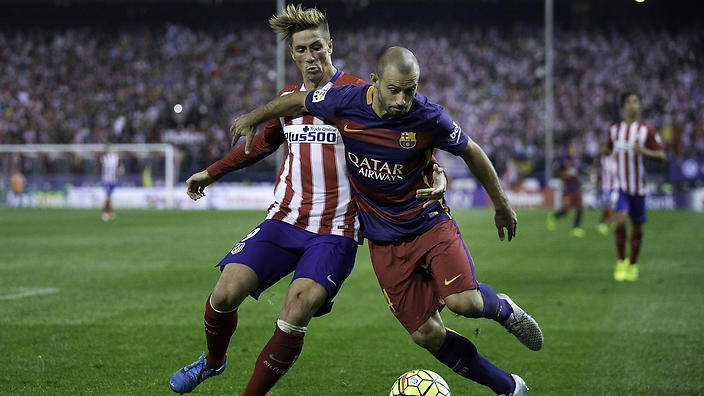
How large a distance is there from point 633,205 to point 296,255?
7.03 m

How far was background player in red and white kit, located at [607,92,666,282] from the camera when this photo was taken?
10.0m

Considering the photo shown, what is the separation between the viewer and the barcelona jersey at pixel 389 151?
3.97 metres

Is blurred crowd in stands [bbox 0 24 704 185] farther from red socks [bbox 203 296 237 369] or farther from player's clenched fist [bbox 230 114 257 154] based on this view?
player's clenched fist [bbox 230 114 257 154]

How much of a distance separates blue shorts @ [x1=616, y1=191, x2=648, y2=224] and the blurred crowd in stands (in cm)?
1910

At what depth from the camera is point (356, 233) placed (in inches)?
174

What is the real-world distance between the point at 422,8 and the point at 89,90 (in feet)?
54.0

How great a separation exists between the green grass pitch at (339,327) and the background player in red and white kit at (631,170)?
0.38 metres

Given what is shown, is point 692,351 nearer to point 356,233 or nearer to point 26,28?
point 356,233

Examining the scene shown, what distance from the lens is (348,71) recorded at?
117ft

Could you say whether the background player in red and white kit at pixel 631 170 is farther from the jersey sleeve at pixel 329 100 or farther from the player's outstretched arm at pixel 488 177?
the jersey sleeve at pixel 329 100

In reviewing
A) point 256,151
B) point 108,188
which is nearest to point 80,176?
point 108,188

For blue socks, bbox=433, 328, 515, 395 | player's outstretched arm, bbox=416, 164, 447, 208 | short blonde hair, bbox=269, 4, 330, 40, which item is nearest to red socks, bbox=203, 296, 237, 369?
blue socks, bbox=433, 328, 515, 395

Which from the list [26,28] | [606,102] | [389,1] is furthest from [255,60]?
[606,102]

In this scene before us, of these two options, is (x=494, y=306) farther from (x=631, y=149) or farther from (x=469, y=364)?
(x=631, y=149)
